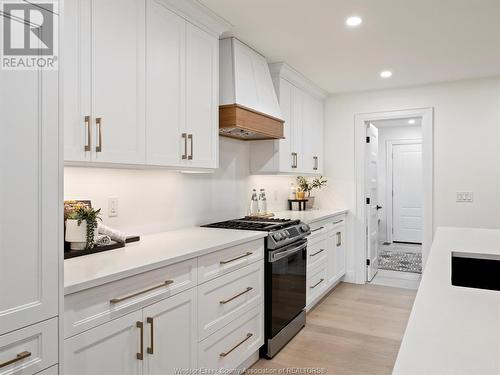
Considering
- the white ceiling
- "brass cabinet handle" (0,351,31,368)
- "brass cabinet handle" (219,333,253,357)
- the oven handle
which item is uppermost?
the white ceiling

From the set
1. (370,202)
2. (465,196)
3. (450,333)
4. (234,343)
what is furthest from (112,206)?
(465,196)

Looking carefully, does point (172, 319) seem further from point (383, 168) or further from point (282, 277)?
point (383, 168)

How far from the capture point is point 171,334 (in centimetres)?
189

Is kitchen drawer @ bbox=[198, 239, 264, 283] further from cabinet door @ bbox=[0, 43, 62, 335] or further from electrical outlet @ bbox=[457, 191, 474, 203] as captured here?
electrical outlet @ bbox=[457, 191, 474, 203]

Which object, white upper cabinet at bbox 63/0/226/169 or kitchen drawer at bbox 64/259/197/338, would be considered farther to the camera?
white upper cabinet at bbox 63/0/226/169

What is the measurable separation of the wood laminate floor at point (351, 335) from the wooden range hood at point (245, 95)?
68.8 inches

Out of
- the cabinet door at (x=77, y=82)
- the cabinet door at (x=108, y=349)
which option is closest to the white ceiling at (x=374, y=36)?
the cabinet door at (x=77, y=82)

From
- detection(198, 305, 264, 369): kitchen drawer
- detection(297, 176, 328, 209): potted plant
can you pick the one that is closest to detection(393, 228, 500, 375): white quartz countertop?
detection(198, 305, 264, 369): kitchen drawer

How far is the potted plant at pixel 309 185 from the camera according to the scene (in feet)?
15.9

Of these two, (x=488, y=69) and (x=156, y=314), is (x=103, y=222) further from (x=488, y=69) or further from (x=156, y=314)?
(x=488, y=69)

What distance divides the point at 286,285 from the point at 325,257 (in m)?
1.22

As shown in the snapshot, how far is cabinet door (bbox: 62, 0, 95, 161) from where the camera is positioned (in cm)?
173

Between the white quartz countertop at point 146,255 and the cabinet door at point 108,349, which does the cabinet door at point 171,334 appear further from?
the white quartz countertop at point 146,255

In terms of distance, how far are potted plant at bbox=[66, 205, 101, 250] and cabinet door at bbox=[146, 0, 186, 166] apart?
47 cm
